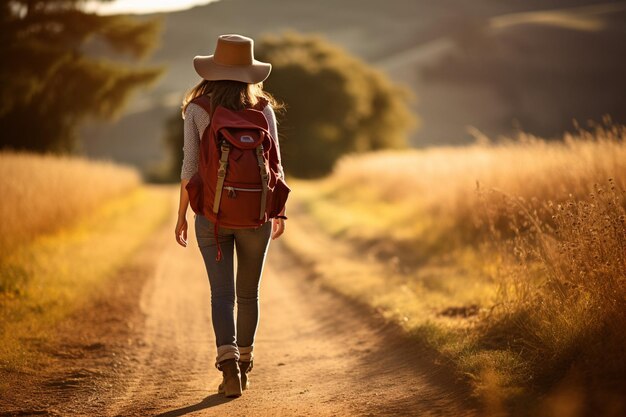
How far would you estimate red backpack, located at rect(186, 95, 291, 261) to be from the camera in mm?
4465

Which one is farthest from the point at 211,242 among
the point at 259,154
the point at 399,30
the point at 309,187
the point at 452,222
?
the point at 399,30

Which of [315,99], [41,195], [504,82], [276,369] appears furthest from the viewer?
[504,82]

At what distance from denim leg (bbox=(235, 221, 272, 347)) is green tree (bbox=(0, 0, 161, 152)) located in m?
17.3

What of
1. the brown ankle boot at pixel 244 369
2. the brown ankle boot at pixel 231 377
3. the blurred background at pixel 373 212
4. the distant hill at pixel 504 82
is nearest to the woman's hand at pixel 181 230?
the brown ankle boot at pixel 231 377

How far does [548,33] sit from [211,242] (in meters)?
96.8

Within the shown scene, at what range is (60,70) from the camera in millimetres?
23312

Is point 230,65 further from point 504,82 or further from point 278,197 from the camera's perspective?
point 504,82

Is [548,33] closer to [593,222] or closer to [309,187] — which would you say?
[309,187]

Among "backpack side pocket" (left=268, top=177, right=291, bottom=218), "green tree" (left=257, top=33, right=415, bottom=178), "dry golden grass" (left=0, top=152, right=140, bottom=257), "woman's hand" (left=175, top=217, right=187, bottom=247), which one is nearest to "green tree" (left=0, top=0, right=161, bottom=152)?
"dry golden grass" (left=0, top=152, right=140, bottom=257)

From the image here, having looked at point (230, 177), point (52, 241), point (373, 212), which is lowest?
point (373, 212)

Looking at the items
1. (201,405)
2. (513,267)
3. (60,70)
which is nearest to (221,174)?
(201,405)

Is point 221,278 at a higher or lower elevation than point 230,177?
lower

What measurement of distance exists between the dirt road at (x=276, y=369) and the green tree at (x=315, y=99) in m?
29.3

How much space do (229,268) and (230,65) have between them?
1.28 meters
